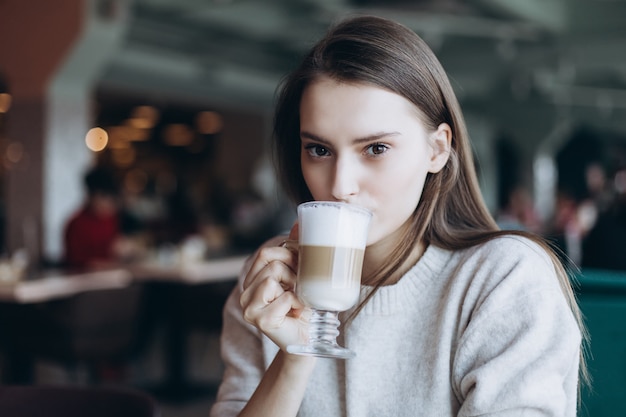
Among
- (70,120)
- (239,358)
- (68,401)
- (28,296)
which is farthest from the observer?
(70,120)

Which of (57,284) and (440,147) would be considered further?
(57,284)

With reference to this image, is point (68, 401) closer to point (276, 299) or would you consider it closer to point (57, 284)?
point (276, 299)

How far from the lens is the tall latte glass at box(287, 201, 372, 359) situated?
125cm

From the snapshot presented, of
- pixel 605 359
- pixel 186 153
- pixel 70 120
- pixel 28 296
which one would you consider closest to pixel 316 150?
pixel 605 359

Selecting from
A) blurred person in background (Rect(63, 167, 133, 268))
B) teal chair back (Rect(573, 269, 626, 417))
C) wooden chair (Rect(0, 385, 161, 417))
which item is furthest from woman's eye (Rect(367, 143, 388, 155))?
blurred person in background (Rect(63, 167, 133, 268))

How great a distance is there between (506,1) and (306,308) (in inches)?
321

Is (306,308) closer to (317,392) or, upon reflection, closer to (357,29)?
(317,392)

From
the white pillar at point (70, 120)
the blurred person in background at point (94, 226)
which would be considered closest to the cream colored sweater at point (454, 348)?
the blurred person in background at point (94, 226)

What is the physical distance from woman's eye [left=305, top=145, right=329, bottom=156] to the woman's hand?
0.19 meters

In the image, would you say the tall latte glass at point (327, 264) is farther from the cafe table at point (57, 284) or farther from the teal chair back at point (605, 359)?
the cafe table at point (57, 284)

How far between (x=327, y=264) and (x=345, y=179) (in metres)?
0.17

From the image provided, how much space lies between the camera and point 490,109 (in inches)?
703

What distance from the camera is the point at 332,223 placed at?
1254 millimetres

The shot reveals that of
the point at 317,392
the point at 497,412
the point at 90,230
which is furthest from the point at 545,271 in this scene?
the point at 90,230
